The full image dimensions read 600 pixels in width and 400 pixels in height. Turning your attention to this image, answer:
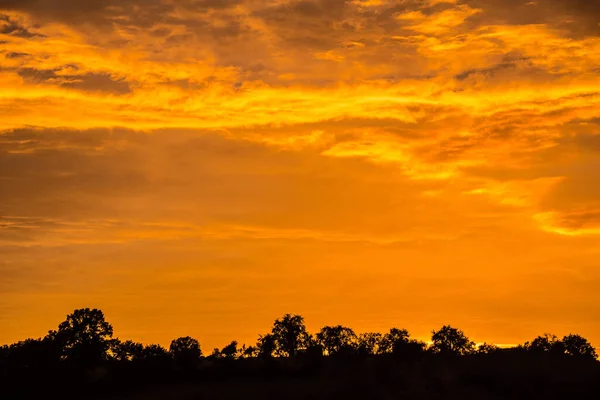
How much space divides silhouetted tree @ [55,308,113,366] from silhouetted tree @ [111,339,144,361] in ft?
6.71

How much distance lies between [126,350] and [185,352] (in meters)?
10.4

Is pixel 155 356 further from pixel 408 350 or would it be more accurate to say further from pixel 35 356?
pixel 408 350

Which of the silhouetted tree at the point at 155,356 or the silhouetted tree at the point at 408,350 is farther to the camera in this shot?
the silhouetted tree at the point at 408,350

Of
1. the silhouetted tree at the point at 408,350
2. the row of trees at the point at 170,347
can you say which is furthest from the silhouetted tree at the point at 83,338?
the silhouetted tree at the point at 408,350

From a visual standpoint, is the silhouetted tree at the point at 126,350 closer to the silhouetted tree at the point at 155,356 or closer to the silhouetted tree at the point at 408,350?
the silhouetted tree at the point at 155,356

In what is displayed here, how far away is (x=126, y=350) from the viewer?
161 metres

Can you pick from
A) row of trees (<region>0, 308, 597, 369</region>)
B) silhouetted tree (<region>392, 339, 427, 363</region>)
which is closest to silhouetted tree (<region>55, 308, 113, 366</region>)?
row of trees (<region>0, 308, 597, 369</region>)

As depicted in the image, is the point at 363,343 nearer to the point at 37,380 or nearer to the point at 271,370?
the point at 271,370

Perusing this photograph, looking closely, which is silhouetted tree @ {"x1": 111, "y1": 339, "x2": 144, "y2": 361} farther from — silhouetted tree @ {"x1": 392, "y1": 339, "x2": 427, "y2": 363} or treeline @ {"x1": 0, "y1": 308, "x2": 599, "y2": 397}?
silhouetted tree @ {"x1": 392, "y1": 339, "x2": 427, "y2": 363}

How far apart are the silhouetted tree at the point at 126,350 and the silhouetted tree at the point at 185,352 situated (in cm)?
615

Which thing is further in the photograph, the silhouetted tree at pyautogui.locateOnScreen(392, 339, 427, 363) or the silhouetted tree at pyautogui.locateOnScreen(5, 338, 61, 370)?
the silhouetted tree at pyautogui.locateOnScreen(392, 339, 427, 363)

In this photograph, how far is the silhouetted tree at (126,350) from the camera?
518 feet

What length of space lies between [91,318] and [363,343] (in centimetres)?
5912

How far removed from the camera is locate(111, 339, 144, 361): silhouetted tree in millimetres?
157750
